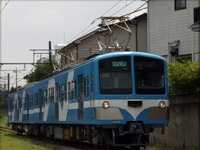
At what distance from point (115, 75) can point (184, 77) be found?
2.57 m

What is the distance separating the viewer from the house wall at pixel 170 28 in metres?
22.6

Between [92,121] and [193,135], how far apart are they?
318 cm

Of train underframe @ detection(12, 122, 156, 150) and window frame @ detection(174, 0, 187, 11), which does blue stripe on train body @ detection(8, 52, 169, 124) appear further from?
window frame @ detection(174, 0, 187, 11)

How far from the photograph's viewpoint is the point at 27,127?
110 feet

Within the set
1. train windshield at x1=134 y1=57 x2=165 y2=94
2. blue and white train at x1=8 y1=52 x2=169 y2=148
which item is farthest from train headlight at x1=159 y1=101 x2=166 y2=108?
train windshield at x1=134 y1=57 x2=165 y2=94

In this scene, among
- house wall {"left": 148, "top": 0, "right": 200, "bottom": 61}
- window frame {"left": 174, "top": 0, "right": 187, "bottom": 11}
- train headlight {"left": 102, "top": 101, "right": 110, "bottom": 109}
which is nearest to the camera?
train headlight {"left": 102, "top": 101, "right": 110, "bottom": 109}

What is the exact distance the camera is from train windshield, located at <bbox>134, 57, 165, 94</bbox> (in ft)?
52.1

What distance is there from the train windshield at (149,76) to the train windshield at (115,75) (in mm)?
273

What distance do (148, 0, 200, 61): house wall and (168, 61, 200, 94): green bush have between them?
3701 millimetres

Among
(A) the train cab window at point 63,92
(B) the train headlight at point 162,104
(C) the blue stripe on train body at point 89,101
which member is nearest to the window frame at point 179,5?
(C) the blue stripe on train body at point 89,101

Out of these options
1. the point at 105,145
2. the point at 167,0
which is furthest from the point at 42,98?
the point at 105,145

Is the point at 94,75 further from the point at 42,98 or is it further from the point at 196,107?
the point at 42,98

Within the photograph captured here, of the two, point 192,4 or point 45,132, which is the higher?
point 192,4

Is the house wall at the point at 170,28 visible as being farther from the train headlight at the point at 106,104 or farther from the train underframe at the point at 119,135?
the train headlight at the point at 106,104
